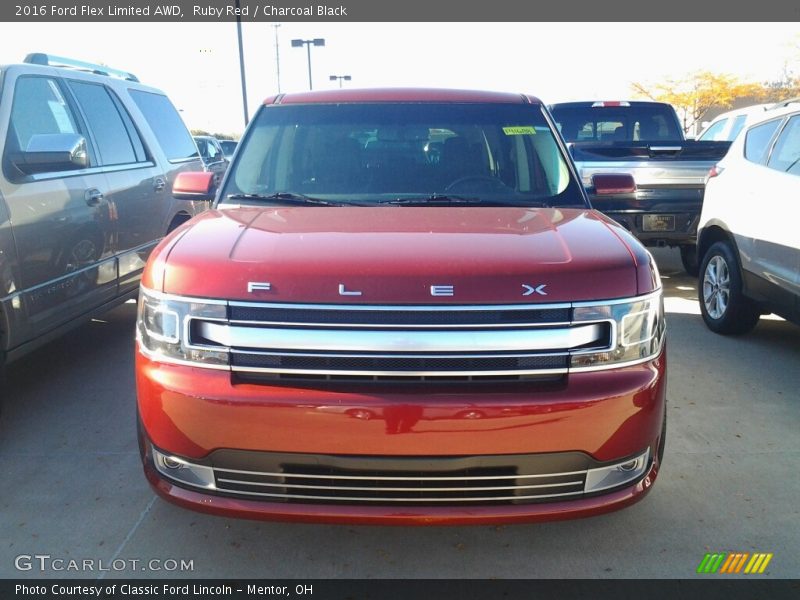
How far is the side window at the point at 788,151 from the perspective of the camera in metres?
4.93

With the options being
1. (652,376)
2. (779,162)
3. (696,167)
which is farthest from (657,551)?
(696,167)

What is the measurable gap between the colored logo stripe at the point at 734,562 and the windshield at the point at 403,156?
1.73 m

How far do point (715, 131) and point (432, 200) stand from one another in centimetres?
1051

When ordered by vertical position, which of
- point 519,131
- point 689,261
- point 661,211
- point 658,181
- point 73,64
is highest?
point 73,64

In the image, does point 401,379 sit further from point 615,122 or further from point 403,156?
point 615,122

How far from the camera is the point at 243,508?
243 centimetres

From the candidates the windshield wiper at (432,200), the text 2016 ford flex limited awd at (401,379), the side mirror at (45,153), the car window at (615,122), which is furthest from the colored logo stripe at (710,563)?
the car window at (615,122)

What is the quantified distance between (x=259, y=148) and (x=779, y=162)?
12.3 ft

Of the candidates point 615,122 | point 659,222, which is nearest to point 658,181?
point 659,222

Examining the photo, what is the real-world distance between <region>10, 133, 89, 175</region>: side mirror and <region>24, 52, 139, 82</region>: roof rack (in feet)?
3.22

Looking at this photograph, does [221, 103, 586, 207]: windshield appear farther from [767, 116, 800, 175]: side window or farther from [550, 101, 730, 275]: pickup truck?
[550, 101, 730, 275]: pickup truck

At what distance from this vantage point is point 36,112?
4352mm
